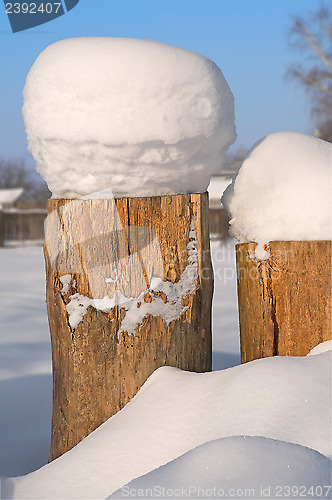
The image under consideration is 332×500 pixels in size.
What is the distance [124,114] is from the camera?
1.63 meters

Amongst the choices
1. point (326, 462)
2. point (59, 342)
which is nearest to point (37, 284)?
point (59, 342)

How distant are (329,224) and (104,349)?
0.92 m

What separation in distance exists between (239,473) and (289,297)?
37.5 inches

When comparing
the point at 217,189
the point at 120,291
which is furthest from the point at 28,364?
the point at 217,189

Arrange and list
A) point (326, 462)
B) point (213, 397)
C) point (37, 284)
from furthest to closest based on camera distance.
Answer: point (37, 284), point (213, 397), point (326, 462)

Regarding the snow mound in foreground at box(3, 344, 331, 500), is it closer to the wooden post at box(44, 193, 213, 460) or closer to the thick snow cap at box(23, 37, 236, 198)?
the wooden post at box(44, 193, 213, 460)

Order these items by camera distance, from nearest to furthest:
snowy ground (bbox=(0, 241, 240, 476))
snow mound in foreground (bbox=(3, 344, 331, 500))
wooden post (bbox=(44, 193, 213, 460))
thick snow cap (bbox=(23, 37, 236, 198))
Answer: snow mound in foreground (bbox=(3, 344, 331, 500)) → thick snow cap (bbox=(23, 37, 236, 198)) → wooden post (bbox=(44, 193, 213, 460)) → snowy ground (bbox=(0, 241, 240, 476))

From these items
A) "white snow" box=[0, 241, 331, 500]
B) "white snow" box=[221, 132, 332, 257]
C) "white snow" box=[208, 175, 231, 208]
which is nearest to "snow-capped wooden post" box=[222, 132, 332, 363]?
"white snow" box=[221, 132, 332, 257]

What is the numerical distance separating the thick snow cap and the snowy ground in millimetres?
1171

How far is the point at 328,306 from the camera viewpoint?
1.84 m

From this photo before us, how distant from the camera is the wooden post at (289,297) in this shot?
1.84 metres

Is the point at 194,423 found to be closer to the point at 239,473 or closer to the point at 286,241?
the point at 239,473

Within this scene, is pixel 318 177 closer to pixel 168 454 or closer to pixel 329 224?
pixel 329 224

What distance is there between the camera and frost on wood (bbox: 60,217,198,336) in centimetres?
176
